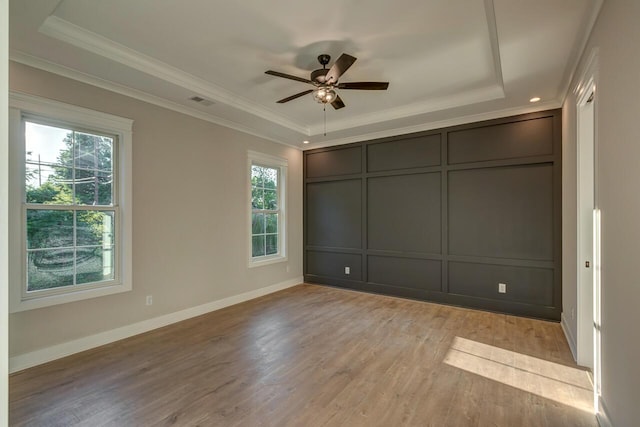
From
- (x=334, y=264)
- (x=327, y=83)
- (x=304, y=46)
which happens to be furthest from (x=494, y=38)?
(x=334, y=264)

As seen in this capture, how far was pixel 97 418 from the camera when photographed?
2.03 metres

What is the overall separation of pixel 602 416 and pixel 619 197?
142 cm

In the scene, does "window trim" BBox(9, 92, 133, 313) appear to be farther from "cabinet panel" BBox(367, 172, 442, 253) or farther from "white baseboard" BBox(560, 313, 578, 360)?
"white baseboard" BBox(560, 313, 578, 360)

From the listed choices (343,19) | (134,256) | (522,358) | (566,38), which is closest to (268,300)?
(134,256)

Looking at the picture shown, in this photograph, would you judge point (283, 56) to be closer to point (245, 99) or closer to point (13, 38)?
point (245, 99)

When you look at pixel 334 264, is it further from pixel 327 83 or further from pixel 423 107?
pixel 327 83

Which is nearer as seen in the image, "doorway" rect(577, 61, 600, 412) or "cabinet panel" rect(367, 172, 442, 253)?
"doorway" rect(577, 61, 600, 412)

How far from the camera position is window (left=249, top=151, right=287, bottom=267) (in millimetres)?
5121

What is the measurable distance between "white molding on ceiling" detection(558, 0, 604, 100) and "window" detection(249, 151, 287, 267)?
13.4 feet

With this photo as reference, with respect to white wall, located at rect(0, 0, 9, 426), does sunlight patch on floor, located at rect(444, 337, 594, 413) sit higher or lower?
lower

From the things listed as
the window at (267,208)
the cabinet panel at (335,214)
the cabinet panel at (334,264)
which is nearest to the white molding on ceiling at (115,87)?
the window at (267,208)

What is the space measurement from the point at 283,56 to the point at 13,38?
2.17 meters

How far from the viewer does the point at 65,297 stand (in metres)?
2.92

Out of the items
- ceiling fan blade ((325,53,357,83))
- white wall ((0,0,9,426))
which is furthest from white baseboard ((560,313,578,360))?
white wall ((0,0,9,426))
